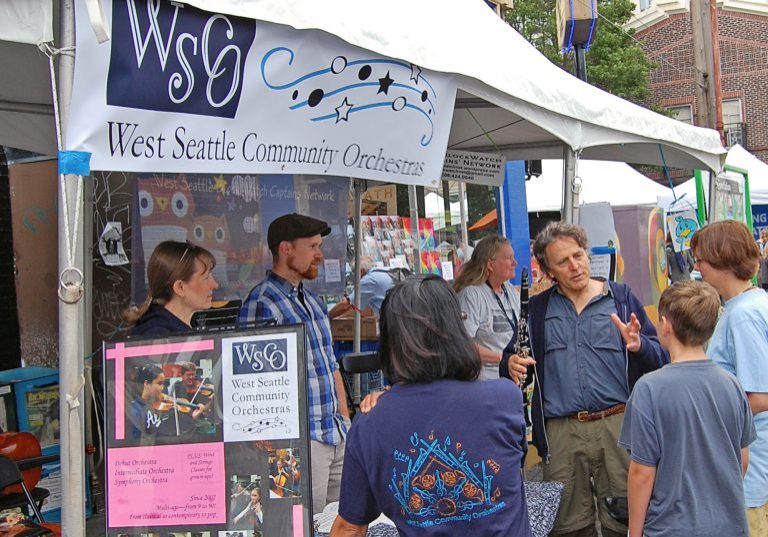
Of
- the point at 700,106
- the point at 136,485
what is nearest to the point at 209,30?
the point at 136,485

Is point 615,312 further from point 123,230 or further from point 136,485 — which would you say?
point 123,230

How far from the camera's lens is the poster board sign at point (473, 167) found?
19.1 feet

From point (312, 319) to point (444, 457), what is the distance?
1.84 metres

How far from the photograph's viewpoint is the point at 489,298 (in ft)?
17.0

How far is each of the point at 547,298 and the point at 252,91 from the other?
1692 mm

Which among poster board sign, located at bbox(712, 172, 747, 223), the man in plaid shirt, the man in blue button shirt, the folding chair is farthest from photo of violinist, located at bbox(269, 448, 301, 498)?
poster board sign, located at bbox(712, 172, 747, 223)

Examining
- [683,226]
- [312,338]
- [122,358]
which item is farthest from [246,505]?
[683,226]

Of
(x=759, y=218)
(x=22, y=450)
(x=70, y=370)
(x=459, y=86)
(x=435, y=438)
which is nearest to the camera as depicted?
(x=435, y=438)

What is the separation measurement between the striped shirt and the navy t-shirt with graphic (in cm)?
155

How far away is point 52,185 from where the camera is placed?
6.15 meters

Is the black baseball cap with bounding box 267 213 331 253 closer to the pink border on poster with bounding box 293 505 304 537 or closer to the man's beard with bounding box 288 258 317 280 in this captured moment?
the man's beard with bounding box 288 258 317 280

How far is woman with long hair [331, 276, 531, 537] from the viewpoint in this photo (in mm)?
1964

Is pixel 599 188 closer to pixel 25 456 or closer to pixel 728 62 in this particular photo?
pixel 25 456

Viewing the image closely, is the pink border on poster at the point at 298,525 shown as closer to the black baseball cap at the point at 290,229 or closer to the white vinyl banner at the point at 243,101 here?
A: the white vinyl banner at the point at 243,101
